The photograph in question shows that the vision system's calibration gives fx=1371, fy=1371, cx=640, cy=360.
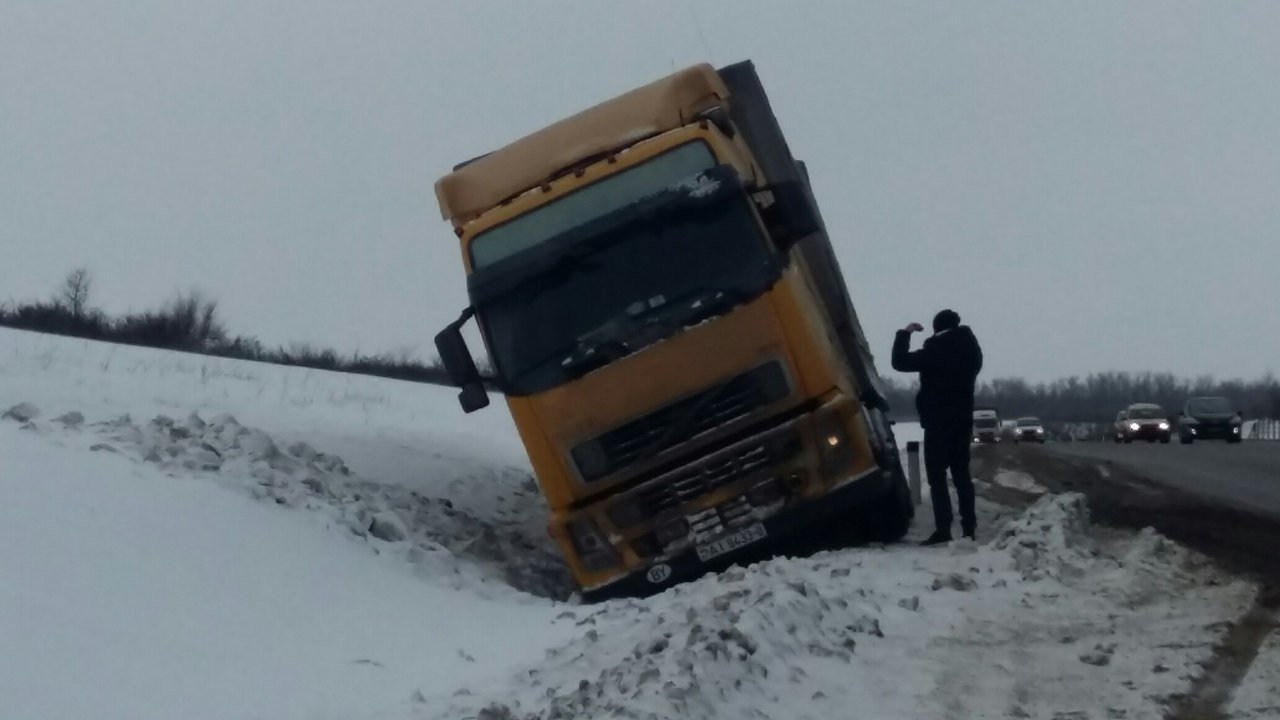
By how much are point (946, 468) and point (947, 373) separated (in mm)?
786

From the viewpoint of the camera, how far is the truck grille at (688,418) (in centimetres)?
936

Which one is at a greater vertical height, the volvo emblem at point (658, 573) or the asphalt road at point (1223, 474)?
the volvo emblem at point (658, 573)

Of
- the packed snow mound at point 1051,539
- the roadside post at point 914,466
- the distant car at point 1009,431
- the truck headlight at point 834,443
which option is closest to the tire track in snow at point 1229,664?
the packed snow mound at point 1051,539

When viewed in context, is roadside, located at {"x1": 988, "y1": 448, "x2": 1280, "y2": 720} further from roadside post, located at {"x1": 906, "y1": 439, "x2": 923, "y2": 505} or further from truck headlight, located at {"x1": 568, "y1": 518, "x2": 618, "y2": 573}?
truck headlight, located at {"x1": 568, "y1": 518, "x2": 618, "y2": 573}

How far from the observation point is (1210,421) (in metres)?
41.4

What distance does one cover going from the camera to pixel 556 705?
5.50m

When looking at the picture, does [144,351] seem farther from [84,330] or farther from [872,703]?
[872,703]

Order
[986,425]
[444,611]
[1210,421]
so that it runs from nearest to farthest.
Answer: [444,611] < [1210,421] < [986,425]

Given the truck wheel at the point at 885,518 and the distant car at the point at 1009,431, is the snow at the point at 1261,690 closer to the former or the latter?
the truck wheel at the point at 885,518

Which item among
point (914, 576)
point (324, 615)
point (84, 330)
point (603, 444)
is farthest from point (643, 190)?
point (84, 330)

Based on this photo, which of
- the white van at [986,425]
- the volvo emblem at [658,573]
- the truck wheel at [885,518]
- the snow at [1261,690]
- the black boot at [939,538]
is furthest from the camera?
the white van at [986,425]

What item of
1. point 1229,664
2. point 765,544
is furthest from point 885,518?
point 1229,664

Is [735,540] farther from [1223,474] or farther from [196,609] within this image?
[1223,474]

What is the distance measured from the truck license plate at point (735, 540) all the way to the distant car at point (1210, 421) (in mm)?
34541
